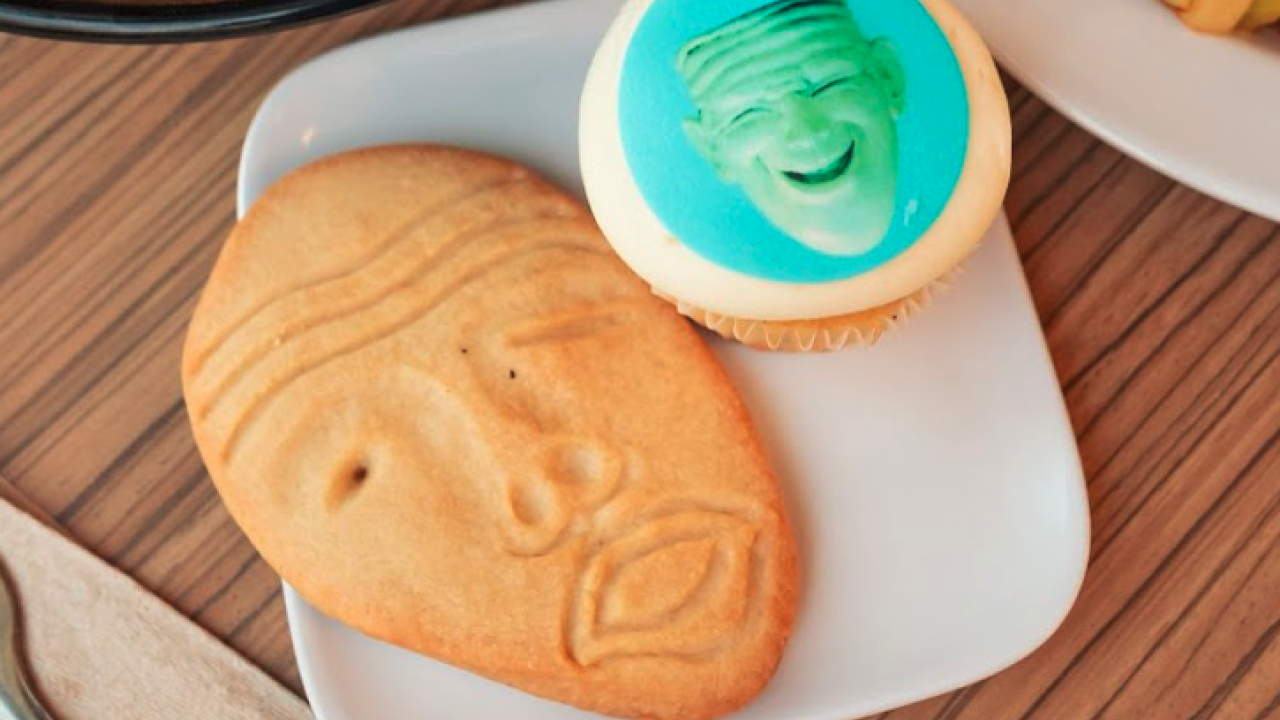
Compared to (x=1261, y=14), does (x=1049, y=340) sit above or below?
below

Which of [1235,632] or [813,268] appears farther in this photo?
[1235,632]

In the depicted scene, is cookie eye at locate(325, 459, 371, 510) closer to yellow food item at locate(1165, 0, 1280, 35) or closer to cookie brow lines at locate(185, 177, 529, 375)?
cookie brow lines at locate(185, 177, 529, 375)

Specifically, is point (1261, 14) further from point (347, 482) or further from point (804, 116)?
point (347, 482)

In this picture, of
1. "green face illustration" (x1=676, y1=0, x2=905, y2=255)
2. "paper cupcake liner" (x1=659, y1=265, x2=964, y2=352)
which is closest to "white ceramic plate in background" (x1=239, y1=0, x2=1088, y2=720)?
"paper cupcake liner" (x1=659, y1=265, x2=964, y2=352)

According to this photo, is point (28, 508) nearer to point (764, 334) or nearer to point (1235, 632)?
point (764, 334)

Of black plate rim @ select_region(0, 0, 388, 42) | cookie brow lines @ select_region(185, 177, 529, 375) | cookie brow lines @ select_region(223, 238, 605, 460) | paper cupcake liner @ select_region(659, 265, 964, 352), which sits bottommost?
paper cupcake liner @ select_region(659, 265, 964, 352)

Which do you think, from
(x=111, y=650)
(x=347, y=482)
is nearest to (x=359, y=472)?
(x=347, y=482)

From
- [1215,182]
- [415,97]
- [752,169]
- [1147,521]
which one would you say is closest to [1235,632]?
[1147,521]

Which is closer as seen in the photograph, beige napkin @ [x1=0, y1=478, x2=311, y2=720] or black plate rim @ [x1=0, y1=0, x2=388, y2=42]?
black plate rim @ [x1=0, y1=0, x2=388, y2=42]
